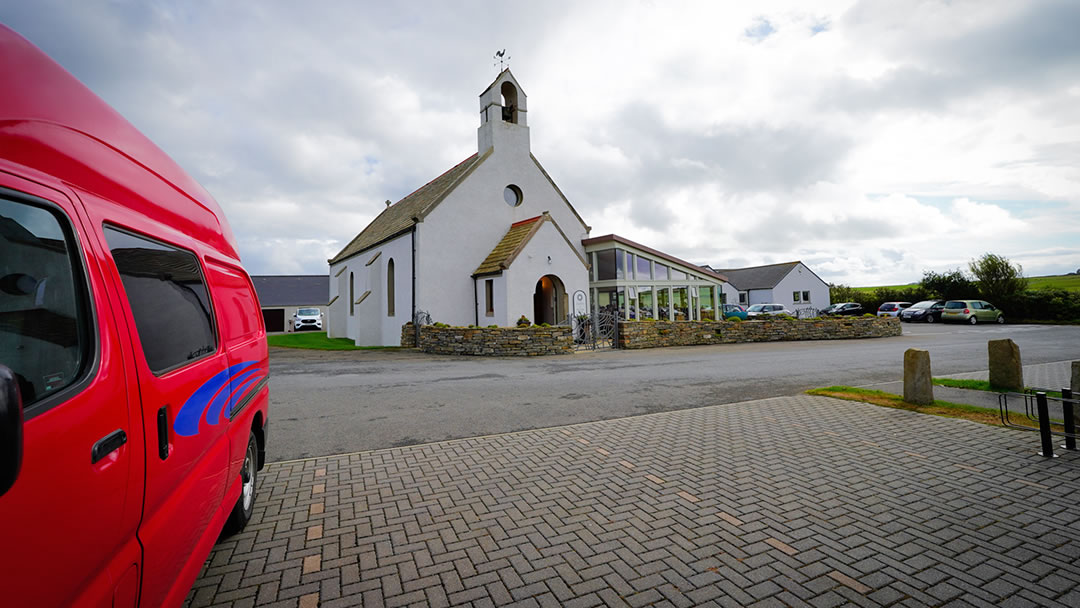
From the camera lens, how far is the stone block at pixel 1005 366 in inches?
323

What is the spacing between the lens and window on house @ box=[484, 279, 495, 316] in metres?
21.3

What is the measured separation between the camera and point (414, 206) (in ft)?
85.8

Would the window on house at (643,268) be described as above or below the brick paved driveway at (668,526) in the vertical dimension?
above

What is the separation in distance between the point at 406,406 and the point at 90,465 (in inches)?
273

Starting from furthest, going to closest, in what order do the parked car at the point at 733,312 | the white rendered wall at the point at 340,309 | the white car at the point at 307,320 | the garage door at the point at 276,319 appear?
the garage door at the point at 276,319 → the white car at the point at 307,320 → the parked car at the point at 733,312 → the white rendered wall at the point at 340,309

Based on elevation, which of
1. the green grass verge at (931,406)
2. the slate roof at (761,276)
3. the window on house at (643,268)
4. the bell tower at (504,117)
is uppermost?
the bell tower at (504,117)

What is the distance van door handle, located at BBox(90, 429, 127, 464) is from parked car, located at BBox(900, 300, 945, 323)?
46867 mm

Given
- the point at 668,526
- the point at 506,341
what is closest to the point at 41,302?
the point at 668,526

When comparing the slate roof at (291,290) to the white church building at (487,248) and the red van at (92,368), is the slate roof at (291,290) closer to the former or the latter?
the white church building at (487,248)

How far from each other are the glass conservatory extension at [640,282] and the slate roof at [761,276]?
95.4 feet

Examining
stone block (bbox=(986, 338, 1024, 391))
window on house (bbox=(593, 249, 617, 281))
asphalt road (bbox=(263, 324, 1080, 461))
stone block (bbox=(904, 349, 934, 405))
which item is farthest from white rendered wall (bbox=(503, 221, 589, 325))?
stone block (bbox=(986, 338, 1024, 391))

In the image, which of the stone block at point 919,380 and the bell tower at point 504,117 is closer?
the stone block at point 919,380

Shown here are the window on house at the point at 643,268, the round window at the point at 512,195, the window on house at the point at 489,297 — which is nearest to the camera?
the window on house at the point at 489,297

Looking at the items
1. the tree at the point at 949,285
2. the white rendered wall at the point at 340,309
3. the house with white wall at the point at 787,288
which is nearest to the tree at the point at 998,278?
the tree at the point at 949,285
